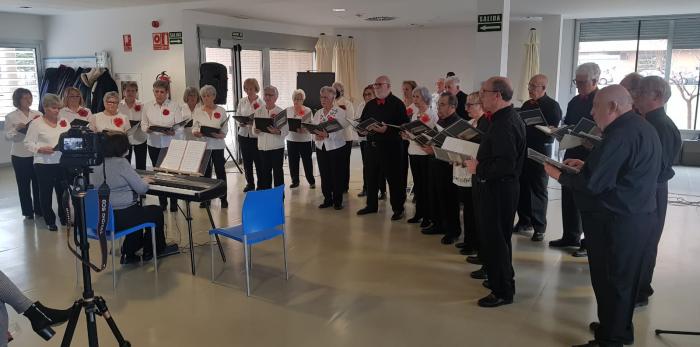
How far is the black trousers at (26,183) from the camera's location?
5.76 m

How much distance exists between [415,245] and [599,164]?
252cm

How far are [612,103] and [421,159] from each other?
293 centimetres

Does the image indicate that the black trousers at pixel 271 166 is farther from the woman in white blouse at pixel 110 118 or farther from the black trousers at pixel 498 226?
the black trousers at pixel 498 226

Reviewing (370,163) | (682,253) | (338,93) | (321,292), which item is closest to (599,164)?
(321,292)

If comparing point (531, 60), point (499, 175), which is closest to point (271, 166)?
point (499, 175)

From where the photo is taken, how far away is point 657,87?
3.34 metres

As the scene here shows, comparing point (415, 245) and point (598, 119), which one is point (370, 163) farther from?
point (598, 119)

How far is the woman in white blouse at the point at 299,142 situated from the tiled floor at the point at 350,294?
173 cm

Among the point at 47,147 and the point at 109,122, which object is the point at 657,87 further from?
the point at 47,147

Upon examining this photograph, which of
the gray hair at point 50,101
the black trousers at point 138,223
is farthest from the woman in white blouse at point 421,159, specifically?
the gray hair at point 50,101

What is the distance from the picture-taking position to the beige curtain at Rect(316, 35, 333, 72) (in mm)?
11680

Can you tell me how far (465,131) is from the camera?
3873mm

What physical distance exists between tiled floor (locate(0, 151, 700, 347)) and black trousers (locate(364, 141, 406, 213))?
0.47 metres

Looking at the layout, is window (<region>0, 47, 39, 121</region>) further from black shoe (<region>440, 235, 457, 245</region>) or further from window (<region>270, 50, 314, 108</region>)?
black shoe (<region>440, 235, 457, 245</region>)
